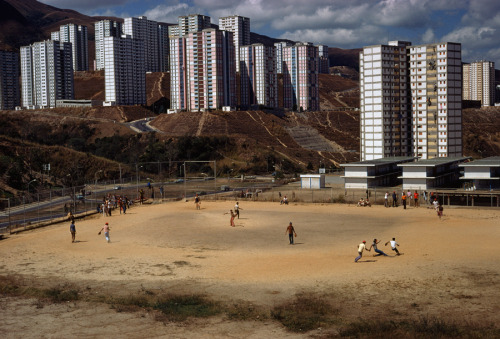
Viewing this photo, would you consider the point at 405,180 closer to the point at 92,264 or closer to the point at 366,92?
the point at 366,92

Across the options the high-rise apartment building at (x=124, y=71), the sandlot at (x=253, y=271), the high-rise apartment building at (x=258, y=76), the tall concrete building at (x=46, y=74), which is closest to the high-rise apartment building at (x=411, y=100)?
the sandlot at (x=253, y=271)

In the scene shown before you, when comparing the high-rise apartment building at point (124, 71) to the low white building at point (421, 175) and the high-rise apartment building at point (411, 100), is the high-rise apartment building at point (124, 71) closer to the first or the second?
the high-rise apartment building at point (411, 100)

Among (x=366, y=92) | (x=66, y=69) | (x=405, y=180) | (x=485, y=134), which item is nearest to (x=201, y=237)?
(x=405, y=180)

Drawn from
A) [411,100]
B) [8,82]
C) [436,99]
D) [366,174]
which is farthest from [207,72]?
[366,174]

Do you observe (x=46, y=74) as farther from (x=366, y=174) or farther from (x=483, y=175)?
(x=483, y=175)

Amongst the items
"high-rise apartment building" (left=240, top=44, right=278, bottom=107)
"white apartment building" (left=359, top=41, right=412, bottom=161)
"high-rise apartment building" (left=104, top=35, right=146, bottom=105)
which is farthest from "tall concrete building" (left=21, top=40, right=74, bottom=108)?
"white apartment building" (left=359, top=41, right=412, bottom=161)
